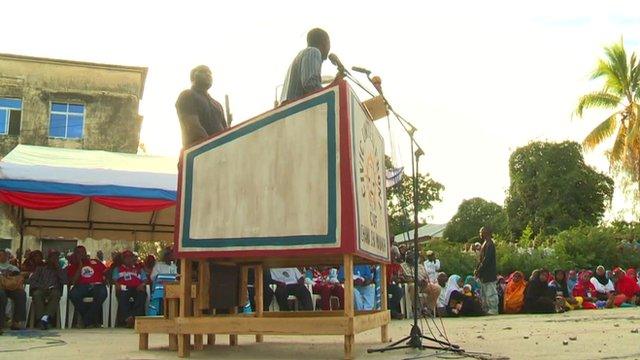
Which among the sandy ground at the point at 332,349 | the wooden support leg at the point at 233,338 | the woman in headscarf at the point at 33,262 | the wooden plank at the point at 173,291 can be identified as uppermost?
the woman in headscarf at the point at 33,262

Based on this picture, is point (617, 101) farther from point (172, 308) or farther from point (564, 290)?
point (172, 308)

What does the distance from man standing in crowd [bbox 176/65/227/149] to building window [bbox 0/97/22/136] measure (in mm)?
25306

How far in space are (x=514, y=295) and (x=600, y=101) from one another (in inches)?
630

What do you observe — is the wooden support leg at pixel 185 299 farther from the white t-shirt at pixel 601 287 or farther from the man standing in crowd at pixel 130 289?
the white t-shirt at pixel 601 287

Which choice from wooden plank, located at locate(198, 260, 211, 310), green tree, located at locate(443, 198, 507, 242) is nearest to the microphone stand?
wooden plank, located at locate(198, 260, 211, 310)

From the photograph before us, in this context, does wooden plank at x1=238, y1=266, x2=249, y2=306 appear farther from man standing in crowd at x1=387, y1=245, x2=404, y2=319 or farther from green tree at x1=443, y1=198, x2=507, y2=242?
green tree at x1=443, y1=198, x2=507, y2=242

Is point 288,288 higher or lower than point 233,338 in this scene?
higher

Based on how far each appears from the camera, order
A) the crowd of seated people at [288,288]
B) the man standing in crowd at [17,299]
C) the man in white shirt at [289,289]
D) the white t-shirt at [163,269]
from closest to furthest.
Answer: the man standing in crowd at [17,299], the crowd of seated people at [288,288], the white t-shirt at [163,269], the man in white shirt at [289,289]

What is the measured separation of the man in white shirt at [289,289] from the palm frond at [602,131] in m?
19.7

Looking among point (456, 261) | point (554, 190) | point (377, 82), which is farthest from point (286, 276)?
point (554, 190)

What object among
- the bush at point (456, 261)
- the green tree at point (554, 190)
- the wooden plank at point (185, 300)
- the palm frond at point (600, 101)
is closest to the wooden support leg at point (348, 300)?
the wooden plank at point (185, 300)

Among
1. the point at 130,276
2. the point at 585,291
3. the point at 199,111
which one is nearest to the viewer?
the point at 199,111

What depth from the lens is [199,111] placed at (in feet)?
18.9

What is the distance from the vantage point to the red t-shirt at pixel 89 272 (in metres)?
11.5
